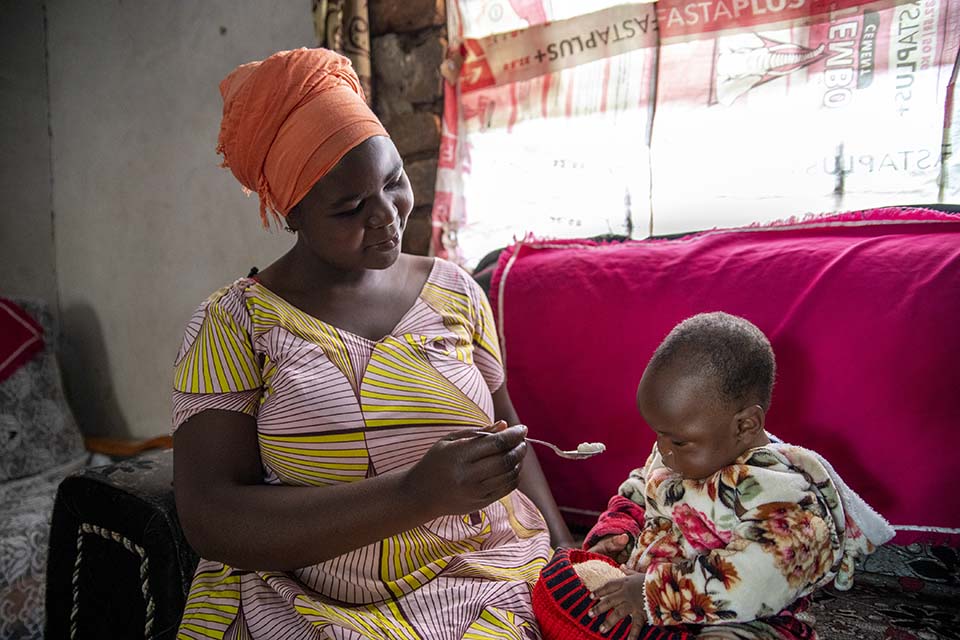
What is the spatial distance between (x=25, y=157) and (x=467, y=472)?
342 cm

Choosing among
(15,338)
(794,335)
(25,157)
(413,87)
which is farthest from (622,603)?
(25,157)

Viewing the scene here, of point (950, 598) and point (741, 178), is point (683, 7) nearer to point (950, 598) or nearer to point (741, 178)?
point (741, 178)

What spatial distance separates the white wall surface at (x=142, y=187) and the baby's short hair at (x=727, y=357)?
185 cm

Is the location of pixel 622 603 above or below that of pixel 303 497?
below

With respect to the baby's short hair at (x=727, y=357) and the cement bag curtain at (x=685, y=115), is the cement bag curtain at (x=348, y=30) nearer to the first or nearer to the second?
the cement bag curtain at (x=685, y=115)

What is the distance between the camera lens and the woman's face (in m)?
1.11

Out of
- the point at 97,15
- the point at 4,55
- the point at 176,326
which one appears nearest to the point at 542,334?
the point at 176,326

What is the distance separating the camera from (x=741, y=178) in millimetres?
1809

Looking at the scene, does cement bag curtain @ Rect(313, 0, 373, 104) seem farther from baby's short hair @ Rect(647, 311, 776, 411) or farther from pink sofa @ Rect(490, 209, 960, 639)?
baby's short hair @ Rect(647, 311, 776, 411)

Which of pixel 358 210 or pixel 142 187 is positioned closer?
pixel 358 210

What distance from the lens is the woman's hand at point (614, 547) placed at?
1168 millimetres

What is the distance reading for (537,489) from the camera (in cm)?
139

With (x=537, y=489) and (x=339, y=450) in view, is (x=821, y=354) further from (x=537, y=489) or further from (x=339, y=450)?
(x=339, y=450)

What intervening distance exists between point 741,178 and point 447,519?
1197 mm
